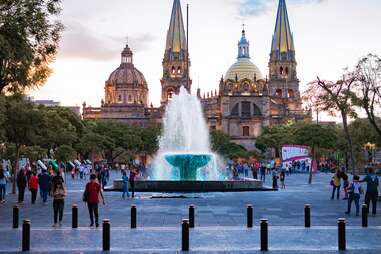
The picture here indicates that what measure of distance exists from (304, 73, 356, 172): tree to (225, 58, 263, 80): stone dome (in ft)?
370

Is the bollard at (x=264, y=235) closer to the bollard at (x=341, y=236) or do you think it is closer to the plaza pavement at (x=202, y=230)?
the plaza pavement at (x=202, y=230)

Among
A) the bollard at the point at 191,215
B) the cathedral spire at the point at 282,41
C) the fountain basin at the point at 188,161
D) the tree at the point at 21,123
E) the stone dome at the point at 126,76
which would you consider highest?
the cathedral spire at the point at 282,41

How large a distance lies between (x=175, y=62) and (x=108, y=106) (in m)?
22.6

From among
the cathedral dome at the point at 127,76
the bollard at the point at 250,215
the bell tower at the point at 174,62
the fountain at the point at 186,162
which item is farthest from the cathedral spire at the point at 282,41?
the bollard at the point at 250,215

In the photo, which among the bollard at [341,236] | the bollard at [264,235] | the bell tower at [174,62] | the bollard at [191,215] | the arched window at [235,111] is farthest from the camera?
the arched window at [235,111]

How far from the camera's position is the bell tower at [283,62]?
495 feet

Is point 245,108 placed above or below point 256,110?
above

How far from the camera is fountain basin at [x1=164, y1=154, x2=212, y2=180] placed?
38509 mm

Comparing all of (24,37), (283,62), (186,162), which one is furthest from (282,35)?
(24,37)

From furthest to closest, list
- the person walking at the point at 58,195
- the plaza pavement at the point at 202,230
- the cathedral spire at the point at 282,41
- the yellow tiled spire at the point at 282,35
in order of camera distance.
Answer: the cathedral spire at the point at 282,41, the yellow tiled spire at the point at 282,35, the person walking at the point at 58,195, the plaza pavement at the point at 202,230

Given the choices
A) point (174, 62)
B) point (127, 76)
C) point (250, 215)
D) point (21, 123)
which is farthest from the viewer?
point (127, 76)

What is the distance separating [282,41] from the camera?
5984 inches

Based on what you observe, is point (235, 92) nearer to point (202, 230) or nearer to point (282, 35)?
point (282, 35)

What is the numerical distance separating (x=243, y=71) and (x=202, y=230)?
13968cm
